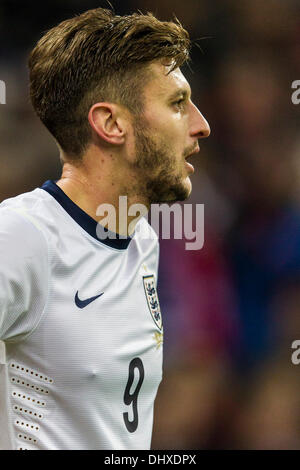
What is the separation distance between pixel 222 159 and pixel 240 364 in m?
1.24

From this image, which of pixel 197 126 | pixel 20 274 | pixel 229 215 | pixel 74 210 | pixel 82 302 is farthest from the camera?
pixel 229 215

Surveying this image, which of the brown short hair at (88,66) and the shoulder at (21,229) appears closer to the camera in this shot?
the shoulder at (21,229)

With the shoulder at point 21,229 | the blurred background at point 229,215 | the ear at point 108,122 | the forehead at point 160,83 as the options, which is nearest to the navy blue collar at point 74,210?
the shoulder at point 21,229

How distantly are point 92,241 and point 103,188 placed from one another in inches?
7.0

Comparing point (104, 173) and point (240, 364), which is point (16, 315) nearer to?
point (104, 173)

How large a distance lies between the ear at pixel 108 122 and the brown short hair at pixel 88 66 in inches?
0.9

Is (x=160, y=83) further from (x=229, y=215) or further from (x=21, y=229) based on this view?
(x=229, y=215)

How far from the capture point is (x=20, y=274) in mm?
1663

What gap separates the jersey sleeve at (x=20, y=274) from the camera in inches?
64.8

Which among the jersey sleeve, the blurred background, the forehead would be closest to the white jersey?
the jersey sleeve

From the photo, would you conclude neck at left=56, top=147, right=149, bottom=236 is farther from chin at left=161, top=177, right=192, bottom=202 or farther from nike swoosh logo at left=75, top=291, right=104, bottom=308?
nike swoosh logo at left=75, top=291, right=104, bottom=308

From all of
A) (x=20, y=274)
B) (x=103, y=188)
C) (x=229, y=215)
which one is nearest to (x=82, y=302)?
(x=20, y=274)

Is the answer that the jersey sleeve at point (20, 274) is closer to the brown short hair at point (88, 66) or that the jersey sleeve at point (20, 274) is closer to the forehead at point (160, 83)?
the brown short hair at point (88, 66)

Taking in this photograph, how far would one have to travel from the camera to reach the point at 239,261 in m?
3.87
